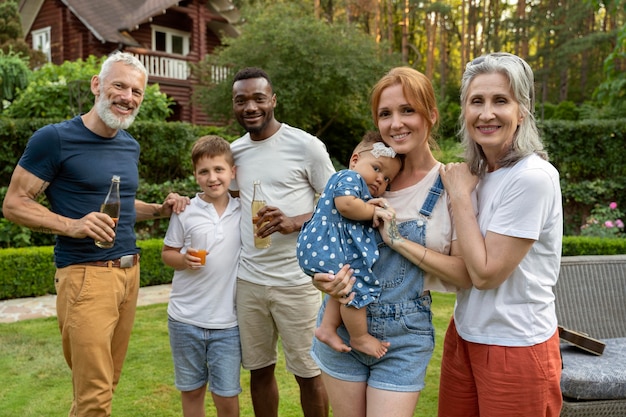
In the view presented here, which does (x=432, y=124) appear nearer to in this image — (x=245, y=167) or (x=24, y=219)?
(x=245, y=167)

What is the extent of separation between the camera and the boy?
3.08m

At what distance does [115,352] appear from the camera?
3.25m

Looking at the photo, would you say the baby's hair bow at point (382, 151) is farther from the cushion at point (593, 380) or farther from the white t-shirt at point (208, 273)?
the cushion at point (593, 380)

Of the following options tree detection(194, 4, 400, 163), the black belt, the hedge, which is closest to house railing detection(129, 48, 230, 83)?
tree detection(194, 4, 400, 163)

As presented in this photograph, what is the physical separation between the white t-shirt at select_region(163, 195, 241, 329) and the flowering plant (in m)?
8.46

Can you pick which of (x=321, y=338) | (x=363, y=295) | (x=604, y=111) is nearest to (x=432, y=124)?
(x=363, y=295)

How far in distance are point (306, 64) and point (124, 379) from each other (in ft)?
35.3

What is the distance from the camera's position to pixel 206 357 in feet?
Result: 10.3

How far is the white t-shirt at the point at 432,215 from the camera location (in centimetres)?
221

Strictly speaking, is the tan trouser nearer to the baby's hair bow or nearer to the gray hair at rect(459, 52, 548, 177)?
the baby's hair bow

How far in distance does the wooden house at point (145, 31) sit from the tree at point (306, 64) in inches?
192

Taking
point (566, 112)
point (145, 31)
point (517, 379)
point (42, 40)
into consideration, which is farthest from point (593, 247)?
point (42, 40)

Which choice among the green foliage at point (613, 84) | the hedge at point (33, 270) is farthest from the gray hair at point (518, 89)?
the green foliage at point (613, 84)

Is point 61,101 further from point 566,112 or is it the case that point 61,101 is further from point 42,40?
point 566,112
